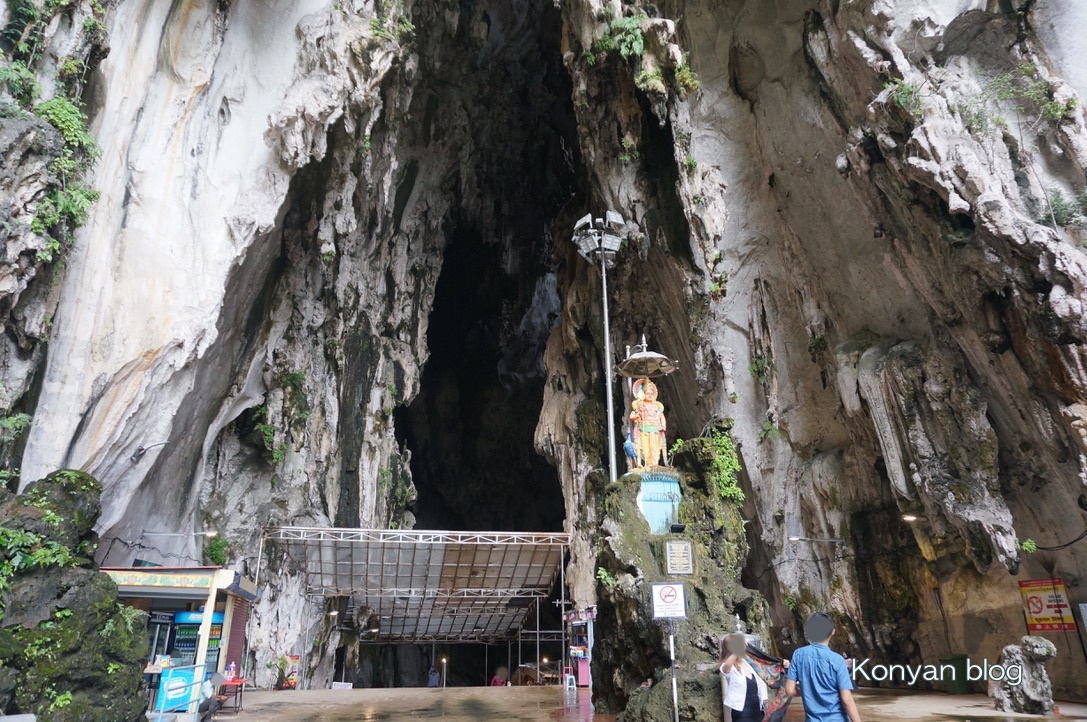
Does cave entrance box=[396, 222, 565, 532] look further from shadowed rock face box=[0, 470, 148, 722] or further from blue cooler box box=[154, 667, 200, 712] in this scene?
shadowed rock face box=[0, 470, 148, 722]

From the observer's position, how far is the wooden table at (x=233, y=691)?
25.4 ft

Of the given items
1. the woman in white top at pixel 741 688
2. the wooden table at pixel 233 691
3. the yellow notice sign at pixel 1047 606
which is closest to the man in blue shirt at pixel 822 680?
the woman in white top at pixel 741 688

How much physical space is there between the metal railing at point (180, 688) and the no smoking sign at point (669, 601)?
4617 millimetres

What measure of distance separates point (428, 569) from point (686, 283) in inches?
365

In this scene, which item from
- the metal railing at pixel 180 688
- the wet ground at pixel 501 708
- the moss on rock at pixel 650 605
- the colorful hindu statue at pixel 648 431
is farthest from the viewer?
the colorful hindu statue at pixel 648 431

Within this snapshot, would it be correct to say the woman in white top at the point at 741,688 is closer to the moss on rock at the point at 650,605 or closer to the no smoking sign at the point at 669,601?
the no smoking sign at the point at 669,601

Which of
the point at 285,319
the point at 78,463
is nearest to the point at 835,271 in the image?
the point at 285,319

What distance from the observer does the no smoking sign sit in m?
5.57

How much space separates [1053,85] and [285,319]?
13.4 meters

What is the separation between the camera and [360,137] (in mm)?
12312

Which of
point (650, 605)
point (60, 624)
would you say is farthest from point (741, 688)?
point (60, 624)

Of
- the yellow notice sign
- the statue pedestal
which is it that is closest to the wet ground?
the yellow notice sign

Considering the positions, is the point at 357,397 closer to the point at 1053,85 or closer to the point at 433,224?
the point at 433,224

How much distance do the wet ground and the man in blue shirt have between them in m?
4.72
